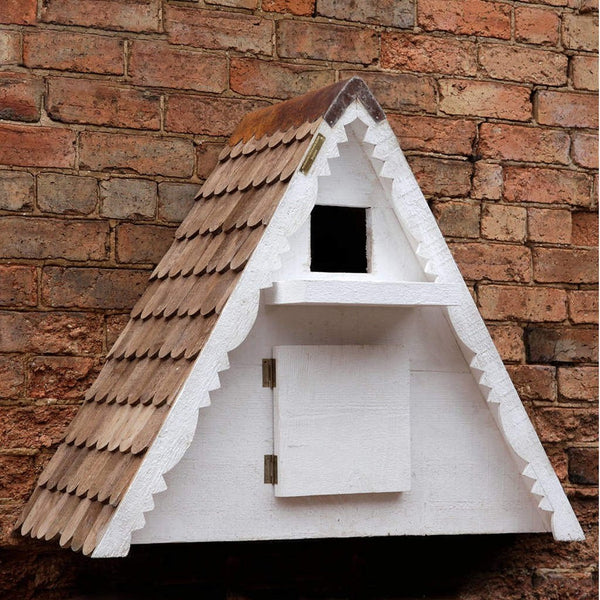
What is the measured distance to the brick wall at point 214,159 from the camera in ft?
9.70

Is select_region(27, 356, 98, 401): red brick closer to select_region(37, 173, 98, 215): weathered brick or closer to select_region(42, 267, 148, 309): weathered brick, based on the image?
select_region(42, 267, 148, 309): weathered brick

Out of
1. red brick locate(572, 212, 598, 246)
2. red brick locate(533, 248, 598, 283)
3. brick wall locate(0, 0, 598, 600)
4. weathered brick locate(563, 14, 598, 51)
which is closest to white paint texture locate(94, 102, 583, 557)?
brick wall locate(0, 0, 598, 600)

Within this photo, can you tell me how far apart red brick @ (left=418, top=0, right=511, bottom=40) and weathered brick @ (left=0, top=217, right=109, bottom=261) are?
41.3 inches

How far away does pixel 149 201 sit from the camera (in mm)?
3059

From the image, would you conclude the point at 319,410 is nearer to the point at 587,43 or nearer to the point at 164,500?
the point at 164,500

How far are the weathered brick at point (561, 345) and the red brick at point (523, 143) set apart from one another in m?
0.47

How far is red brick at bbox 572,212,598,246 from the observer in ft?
11.5

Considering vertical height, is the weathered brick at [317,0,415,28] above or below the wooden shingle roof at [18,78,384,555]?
above

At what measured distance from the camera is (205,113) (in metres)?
3.13

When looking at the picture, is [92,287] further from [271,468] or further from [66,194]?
[271,468]

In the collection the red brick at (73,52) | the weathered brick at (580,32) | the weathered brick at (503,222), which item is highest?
the weathered brick at (580,32)

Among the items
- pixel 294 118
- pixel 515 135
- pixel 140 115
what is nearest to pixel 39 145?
pixel 140 115

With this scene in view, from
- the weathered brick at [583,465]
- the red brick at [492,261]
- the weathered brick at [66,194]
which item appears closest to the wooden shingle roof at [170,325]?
the weathered brick at [66,194]

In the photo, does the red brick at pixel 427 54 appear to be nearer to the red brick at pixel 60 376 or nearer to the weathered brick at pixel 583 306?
the weathered brick at pixel 583 306
